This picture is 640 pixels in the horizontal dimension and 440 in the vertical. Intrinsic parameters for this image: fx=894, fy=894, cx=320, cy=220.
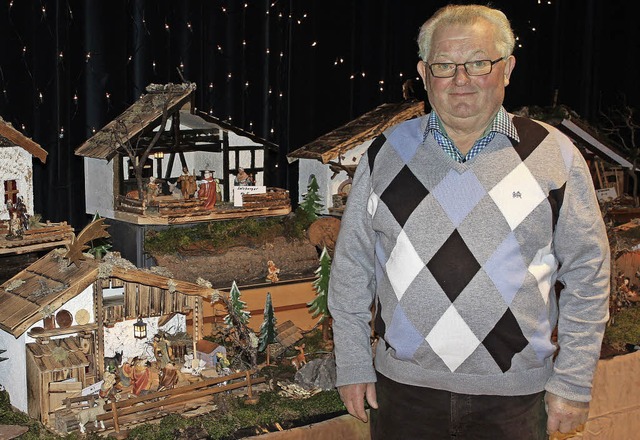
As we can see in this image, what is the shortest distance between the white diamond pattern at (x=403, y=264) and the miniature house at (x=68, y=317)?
1.48 m

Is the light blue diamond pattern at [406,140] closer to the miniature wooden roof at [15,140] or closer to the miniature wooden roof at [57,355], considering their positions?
the miniature wooden roof at [57,355]

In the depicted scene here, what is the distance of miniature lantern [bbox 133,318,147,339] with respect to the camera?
379 centimetres

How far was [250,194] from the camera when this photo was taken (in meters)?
5.12

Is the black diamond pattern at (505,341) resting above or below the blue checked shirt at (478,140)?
below

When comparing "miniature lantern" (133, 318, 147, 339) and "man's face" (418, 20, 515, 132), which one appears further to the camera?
"miniature lantern" (133, 318, 147, 339)

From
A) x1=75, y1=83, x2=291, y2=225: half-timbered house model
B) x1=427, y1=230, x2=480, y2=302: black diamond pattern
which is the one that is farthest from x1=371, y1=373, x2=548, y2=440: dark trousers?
x1=75, y1=83, x2=291, y2=225: half-timbered house model

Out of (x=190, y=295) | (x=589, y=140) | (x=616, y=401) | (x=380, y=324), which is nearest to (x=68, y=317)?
(x=190, y=295)

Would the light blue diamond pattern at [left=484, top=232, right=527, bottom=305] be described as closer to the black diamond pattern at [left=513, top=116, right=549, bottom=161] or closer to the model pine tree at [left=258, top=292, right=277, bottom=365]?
the black diamond pattern at [left=513, top=116, right=549, bottom=161]

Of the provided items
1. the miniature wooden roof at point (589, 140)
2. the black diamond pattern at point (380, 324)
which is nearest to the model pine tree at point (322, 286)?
the black diamond pattern at point (380, 324)

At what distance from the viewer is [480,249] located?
7.57 feet

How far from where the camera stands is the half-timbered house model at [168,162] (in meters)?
4.77

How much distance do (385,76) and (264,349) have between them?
3.14m

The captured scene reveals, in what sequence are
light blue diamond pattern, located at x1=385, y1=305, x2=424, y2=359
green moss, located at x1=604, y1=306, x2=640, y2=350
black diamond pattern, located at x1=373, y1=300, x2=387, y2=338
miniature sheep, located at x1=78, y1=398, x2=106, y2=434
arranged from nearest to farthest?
light blue diamond pattern, located at x1=385, y1=305, x2=424, y2=359, black diamond pattern, located at x1=373, y1=300, x2=387, y2=338, miniature sheep, located at x1=78, y1=398, x2=106, y2=434, green moss, located at x1=604, y1=306, x2=640, y2=350

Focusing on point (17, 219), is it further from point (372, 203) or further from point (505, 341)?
point (505, 341)
